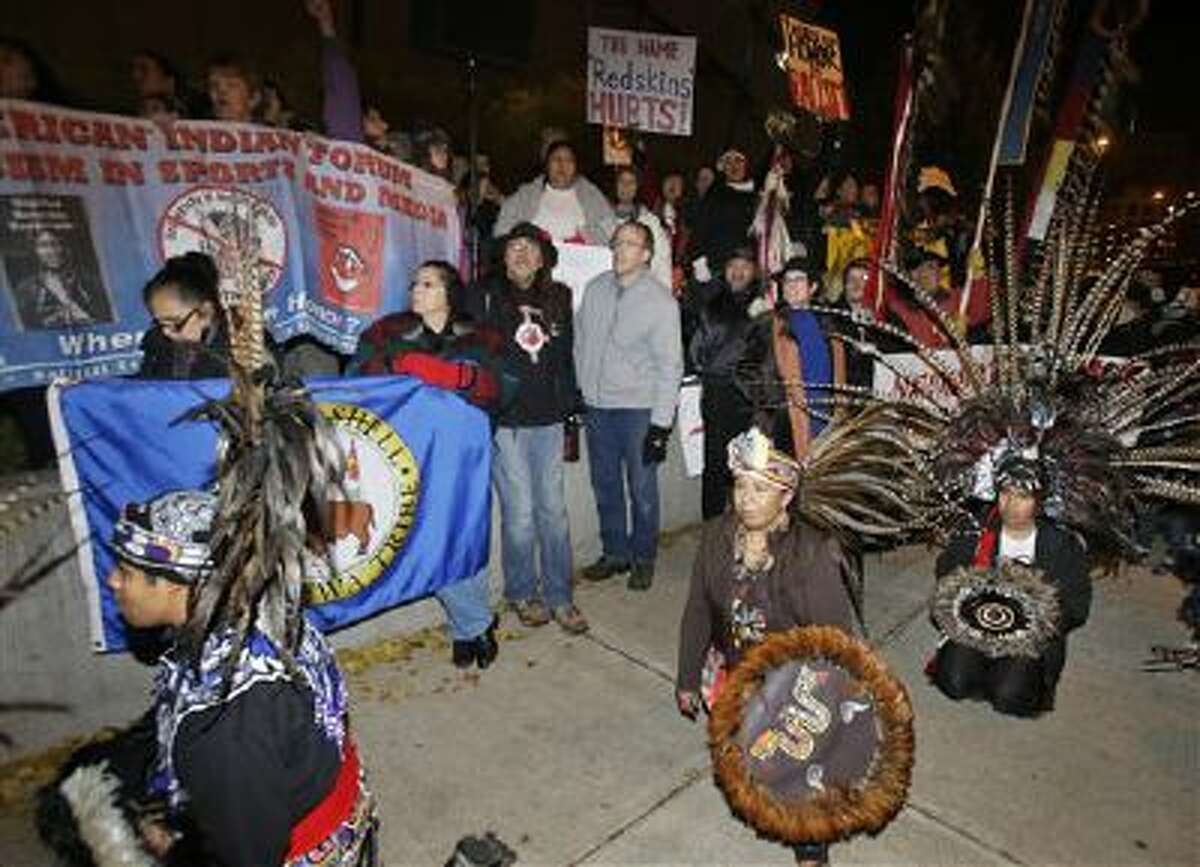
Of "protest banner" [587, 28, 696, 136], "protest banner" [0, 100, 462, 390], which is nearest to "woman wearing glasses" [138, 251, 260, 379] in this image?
"protest banner" [0, 100, 462, 390]

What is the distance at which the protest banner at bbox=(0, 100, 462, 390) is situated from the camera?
464cm

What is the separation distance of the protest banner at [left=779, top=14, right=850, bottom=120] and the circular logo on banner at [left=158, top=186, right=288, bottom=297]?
686 cm

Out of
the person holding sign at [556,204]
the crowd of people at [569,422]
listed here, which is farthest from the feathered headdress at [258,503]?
the person holding sign at [556,204]

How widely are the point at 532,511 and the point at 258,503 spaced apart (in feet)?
11.1

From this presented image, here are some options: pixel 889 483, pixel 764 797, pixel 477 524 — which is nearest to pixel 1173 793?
pixel 889 483

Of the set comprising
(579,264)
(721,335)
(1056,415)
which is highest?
(579,264)

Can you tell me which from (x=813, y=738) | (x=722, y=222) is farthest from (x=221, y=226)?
(x=722, y=222)

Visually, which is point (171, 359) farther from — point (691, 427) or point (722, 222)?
point (722, 222)

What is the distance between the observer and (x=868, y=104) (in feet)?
74.0

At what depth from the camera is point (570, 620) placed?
5.83m

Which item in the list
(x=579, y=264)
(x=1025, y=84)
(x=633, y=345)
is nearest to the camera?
(x=633, y=345)

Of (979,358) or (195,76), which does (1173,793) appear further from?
(195,76)

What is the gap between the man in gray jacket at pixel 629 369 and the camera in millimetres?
6008

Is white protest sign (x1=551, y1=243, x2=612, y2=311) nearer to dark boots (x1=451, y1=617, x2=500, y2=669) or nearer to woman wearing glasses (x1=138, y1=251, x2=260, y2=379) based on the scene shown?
dark boots (x1=451, y1=617, x2=500, y2=669)
